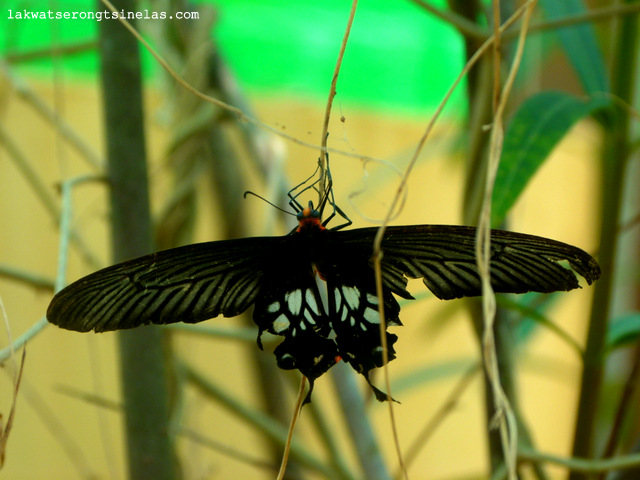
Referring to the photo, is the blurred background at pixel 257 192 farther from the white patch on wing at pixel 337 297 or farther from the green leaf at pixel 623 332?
the white patch on wing at pixel 337 297

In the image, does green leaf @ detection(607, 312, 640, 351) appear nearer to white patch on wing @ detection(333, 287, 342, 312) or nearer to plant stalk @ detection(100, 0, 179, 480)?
white patch on wing @ detection(333, 287, 342, 312)

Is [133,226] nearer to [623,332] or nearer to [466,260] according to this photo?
[466,260]

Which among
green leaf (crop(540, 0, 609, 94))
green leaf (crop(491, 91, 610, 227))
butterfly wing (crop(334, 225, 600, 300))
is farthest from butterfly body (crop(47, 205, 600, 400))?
green leaf (crop(540, 0, 609, 94))

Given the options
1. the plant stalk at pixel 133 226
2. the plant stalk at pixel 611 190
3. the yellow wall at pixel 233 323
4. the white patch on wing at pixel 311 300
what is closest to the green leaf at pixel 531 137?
the plant stalk at pixel 611 190

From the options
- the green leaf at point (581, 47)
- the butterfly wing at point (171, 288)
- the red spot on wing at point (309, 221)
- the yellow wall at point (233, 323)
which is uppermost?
the green leaf at point (581, 47)

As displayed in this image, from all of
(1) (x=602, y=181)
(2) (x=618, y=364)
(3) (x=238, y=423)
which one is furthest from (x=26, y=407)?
(2) (x=618, y=364)

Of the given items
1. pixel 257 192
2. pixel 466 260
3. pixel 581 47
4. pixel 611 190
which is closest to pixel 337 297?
pixel 466 260
